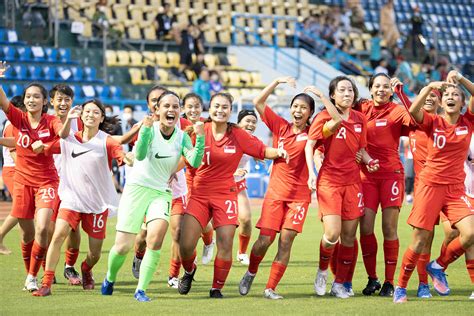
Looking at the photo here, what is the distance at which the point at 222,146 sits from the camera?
451 inches

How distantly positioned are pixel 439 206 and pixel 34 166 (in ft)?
14.3

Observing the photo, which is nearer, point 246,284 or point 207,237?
point 246,284

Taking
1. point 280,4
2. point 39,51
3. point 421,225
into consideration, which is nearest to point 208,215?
point 421,225

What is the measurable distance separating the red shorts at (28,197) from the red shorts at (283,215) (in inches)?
91.2

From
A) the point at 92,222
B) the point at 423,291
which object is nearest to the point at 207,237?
the point at 92,222

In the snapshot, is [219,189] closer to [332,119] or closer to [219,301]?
[219,301]

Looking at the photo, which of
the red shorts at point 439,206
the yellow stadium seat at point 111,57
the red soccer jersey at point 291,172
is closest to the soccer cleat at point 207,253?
the red soccer jersey at point 291,172

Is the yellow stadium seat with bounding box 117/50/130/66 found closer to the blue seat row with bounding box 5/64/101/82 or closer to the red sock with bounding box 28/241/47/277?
the blue seat row with bounding box 5/64/101/82

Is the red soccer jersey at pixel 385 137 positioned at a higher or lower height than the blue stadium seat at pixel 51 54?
higher

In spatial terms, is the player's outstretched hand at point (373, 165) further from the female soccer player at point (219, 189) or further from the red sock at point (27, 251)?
the red sock at point (27, 251)

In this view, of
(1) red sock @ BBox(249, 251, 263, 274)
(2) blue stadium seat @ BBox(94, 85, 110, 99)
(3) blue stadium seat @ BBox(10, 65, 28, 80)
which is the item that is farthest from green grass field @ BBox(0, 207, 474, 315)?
(2) blue stadium seat @ BBox(94, 85, 110, 99)

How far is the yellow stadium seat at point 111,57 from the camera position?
3103 cm

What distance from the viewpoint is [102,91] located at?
95.2 ft

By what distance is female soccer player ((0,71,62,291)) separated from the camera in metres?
11.8
